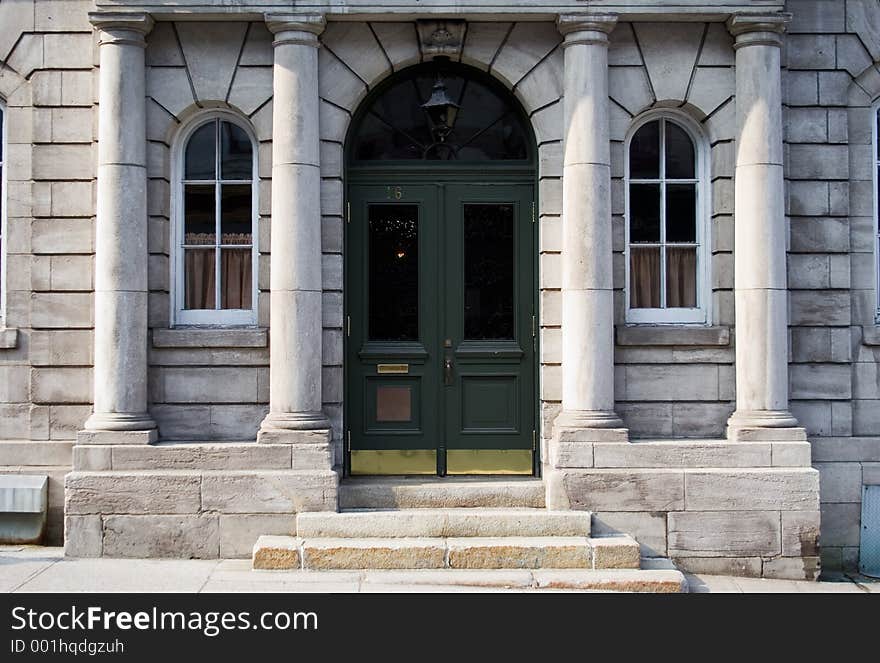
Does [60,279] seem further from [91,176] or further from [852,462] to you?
[852,462]

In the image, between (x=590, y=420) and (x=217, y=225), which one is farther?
(x=217, y=225)

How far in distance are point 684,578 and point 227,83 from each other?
6.27 metres

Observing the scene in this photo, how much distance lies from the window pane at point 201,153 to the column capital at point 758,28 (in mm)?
5212

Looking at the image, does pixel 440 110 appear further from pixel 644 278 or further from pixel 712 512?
pixel 712 512

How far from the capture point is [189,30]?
9.06 metres

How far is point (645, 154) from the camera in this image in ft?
30.9

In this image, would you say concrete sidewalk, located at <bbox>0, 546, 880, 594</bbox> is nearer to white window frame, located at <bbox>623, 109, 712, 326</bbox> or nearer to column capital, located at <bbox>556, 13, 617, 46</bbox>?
white window frame, located at <bbox>623, 109, 712, 326</bbox>

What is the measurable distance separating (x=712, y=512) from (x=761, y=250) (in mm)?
2521

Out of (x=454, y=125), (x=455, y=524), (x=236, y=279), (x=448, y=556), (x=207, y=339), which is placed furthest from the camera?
(x=454, y=125)

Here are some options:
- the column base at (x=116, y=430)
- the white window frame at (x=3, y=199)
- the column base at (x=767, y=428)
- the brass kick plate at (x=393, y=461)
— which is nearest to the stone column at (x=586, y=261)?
the column base at (x=767, y=428)

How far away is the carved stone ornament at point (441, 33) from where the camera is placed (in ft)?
29.6

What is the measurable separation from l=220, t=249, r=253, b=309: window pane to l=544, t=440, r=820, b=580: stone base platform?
355cm

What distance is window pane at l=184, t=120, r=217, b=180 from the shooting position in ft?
30.7

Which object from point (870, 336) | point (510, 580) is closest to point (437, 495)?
point (510, 580)
